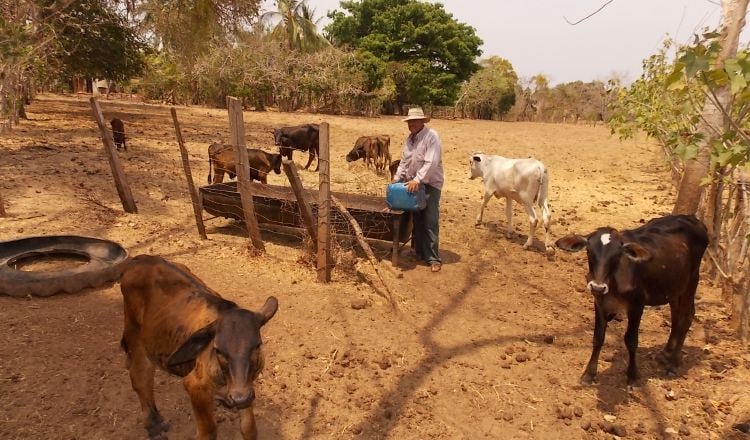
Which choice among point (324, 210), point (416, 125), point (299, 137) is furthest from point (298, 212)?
point (299, 137)

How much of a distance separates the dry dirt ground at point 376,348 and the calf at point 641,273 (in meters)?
0.44

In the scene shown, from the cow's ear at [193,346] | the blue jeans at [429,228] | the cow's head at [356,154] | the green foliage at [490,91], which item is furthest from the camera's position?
the green foliage at [490,91]

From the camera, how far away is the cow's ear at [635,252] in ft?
13.1

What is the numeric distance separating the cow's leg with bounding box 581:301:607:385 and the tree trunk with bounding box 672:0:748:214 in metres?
1.54

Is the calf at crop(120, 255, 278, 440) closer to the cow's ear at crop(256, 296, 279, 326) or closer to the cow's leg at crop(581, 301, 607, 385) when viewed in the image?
the cow's ear at crop(256, 296, 279, 326)

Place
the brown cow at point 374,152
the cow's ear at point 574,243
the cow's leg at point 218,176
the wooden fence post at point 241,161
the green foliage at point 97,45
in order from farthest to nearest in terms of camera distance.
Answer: the green foliage at point 97,45 → the brown cow at point 374,152 → the cow's leg at point 218,176 → the wooden fence post at point 241,161 → the cow's ear at point 574,243

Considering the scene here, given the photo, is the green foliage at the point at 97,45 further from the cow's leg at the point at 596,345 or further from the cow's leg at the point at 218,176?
the cow's leg at the point at 596,345

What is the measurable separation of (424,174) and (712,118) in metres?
3.28

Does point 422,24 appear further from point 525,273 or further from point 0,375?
point 0,375

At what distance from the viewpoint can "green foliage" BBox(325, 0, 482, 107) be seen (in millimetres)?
38062

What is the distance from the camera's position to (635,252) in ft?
13.2

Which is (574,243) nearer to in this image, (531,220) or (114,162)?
(531,220)

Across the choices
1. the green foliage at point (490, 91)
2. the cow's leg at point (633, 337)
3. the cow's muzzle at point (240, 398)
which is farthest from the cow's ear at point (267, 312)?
the green foliage at point (490, 91)

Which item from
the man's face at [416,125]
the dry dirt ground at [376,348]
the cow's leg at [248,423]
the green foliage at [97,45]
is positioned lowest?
the dry dirt ground at [376,348]
